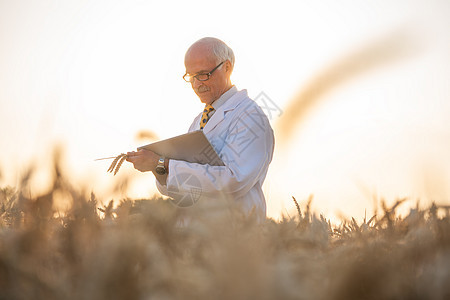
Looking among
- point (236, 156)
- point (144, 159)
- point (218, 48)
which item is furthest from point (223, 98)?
point (144, 159)

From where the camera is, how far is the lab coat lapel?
11.0 ft

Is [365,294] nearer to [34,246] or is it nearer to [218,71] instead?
[34,246]

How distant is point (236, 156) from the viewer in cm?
283

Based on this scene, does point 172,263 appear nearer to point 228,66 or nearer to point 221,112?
point 221,112

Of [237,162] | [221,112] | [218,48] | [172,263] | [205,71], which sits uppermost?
[218,48]

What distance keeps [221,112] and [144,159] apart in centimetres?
80

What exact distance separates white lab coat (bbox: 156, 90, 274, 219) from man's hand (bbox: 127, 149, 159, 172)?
16 centimetres

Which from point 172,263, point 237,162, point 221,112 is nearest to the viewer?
point 172,263

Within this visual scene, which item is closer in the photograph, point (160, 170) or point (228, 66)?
point (160, 170)

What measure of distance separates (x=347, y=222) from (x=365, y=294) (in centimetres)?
101

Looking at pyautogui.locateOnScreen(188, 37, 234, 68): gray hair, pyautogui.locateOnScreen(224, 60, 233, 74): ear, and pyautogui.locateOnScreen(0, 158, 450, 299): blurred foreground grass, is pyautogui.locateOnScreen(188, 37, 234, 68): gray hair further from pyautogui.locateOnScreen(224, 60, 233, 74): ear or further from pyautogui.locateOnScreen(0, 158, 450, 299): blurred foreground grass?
pyautogui.locateOnScreen(0, 158, 450, 299): blurred foreground grass

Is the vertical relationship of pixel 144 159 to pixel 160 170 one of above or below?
above

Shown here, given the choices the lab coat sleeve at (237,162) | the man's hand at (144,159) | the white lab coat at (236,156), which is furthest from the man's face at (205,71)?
the man's hand at (144,159)

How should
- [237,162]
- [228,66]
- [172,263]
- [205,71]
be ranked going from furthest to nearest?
[228,66], [205,71], [237,162], [172,263]
